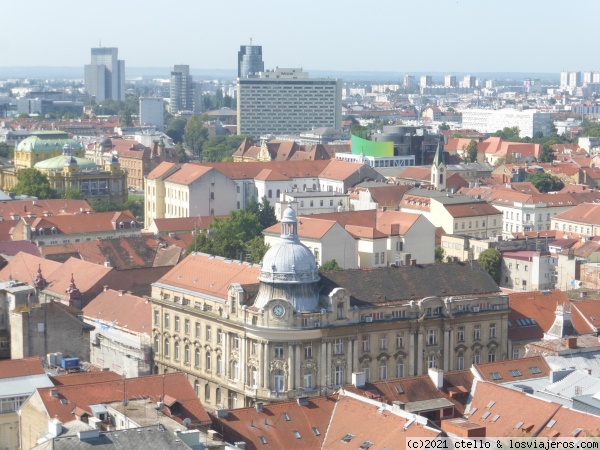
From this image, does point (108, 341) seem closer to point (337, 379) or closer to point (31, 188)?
point (337, 379)

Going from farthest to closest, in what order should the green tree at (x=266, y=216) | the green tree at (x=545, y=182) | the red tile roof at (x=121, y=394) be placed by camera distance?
1. the green tree at (x=545, y=182)
2. the green tree at (x=266, y=216)
3. the red tile roof at (x=121, y=394)

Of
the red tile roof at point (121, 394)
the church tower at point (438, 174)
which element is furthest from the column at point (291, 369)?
the church tower at point (438, 174)

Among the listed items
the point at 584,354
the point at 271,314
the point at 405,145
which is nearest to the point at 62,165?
the point at 405,145

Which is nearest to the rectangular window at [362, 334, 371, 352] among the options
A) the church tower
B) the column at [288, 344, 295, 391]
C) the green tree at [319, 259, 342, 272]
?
the column at [288, 344, 295, 391]

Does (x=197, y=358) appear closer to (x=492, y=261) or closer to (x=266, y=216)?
(x=492, y=261)

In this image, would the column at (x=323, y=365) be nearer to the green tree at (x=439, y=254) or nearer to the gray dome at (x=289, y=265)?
the gray dome at (x=289, y=265)

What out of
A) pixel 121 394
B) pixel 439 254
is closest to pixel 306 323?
pixel 121 394
